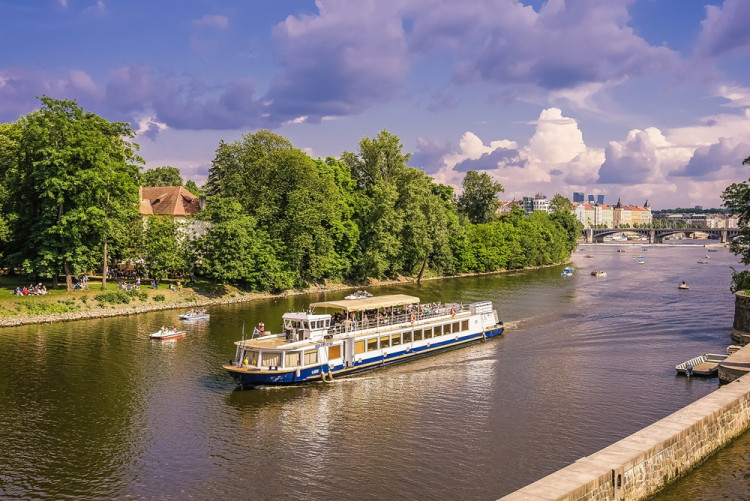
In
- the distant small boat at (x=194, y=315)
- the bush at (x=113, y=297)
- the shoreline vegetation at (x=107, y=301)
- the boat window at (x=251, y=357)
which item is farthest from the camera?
the bush at (x=113, y=297)

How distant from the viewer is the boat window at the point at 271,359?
150 ft

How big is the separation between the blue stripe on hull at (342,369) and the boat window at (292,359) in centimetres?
67

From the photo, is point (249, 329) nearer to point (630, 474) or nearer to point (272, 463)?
point (272, 463)

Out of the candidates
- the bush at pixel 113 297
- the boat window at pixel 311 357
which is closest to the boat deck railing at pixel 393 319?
the boat window at pixel 311 357

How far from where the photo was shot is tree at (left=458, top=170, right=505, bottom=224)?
575ft

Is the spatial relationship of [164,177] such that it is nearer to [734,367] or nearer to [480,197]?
[480,197]

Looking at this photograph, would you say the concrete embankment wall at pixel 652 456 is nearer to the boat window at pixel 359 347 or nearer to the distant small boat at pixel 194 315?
the boat window at pixel 359 347

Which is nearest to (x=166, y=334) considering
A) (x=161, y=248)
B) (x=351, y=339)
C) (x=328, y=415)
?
(x=351, y=339)

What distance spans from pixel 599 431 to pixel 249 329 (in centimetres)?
4069

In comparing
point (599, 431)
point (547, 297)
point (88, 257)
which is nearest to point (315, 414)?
point (599, 431)

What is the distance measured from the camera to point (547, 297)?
98.3 meters

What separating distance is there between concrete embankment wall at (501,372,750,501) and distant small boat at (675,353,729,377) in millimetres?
11875

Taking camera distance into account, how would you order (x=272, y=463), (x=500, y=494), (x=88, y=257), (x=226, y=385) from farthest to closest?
(x=88, y=257) < (x=226, y=385) < (x=272, y=463) < (x=500, y=494)

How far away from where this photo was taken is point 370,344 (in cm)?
5300
